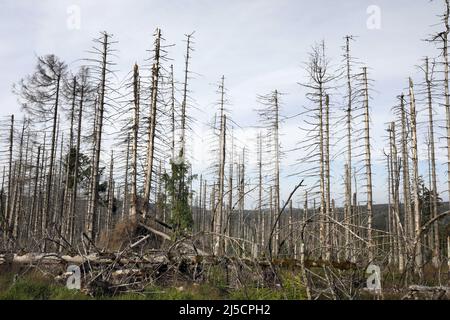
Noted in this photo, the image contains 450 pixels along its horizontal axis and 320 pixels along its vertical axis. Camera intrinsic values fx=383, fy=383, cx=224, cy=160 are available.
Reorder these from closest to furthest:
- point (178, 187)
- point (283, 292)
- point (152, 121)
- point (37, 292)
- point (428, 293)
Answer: point (428, 293)
point (283, 292)
point (37, 292)
point (152, 121)
point (178, 187)

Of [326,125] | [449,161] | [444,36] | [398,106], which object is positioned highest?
[444,36]

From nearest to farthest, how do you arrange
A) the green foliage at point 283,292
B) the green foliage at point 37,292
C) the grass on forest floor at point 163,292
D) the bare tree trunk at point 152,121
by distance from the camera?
1. the green foliage at point 283,292
2. the grass on forest floor at point 163,292
3. the green foliage at point 37,292
4. the bare tree trunk at point 152,121

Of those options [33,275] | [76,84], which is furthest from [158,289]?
[76,84]

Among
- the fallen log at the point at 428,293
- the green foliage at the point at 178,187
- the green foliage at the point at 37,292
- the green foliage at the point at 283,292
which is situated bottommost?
the green foliage at the point at 37,292

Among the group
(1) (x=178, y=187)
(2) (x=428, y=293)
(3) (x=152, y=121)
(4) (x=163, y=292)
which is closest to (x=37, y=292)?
(4) (x=163, y=292)

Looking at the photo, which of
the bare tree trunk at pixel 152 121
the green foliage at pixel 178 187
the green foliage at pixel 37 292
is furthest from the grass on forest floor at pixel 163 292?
the green foliage at pixel 178 187

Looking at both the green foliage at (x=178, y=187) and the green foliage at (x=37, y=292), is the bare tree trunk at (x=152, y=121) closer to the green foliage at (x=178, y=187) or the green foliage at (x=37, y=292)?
the green foliage at (x=178, y=187)

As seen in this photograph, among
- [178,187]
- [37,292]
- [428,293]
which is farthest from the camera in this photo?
[178,187]

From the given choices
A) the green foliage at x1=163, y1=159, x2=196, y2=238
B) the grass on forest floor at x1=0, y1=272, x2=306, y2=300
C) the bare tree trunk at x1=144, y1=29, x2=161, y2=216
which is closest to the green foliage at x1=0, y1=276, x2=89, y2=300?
Result: the grass on forest floor at x1=0, y1=272, x2=306, y2=300

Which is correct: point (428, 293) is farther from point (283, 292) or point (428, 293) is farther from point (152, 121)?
point (152, 121)

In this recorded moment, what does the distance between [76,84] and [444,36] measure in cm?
2062
